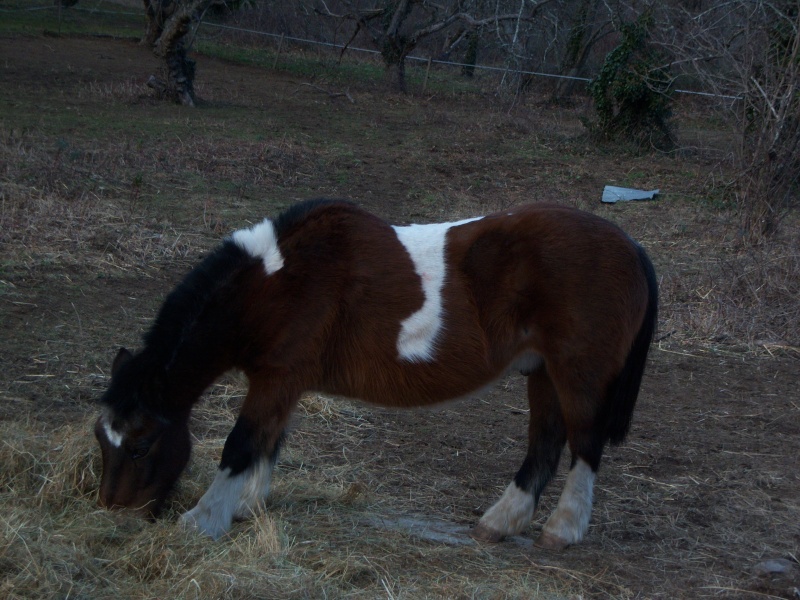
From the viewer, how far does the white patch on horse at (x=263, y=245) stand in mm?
3822

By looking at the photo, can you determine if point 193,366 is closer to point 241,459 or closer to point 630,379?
point 241,459

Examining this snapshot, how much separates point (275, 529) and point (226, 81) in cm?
1846

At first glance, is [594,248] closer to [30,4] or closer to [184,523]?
[184,523]

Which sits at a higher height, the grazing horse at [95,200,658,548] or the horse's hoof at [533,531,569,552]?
the grazing horse at [95,200,658,548]

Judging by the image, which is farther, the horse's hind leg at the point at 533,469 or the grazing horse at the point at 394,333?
the horse's hind leg at the point at 533,469

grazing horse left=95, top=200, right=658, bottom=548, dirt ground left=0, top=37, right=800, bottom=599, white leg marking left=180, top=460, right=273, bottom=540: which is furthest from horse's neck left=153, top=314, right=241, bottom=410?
dirt ground left=0, top=37, right=800, bottom=599

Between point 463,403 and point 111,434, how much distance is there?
276cm

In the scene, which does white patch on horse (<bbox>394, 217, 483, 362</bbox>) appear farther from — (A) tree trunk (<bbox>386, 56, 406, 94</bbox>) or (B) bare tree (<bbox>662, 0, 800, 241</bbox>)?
(A) tree trunk (<bbox>386, 56, 406, 94</bbox>)

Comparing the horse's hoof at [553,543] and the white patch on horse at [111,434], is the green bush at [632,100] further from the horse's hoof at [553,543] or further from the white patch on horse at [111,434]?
the white patch on horse at [111,434]

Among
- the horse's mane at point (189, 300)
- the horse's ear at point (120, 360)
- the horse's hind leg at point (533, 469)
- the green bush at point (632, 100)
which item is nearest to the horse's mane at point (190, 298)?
the horse's mane at point (189, 300)

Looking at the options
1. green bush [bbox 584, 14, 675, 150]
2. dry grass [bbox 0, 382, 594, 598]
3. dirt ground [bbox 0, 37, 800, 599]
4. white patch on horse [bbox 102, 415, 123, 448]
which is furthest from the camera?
green bush [bbox 584, 14, 675, 150]

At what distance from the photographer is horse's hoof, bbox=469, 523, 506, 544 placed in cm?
394

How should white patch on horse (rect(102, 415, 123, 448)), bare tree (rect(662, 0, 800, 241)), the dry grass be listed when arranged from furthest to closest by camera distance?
bare tree (rect(662, 0, 800, 241)), white patch on horse (rect(102, 415, 123, 448)), the dry grass

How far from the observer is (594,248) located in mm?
3916
